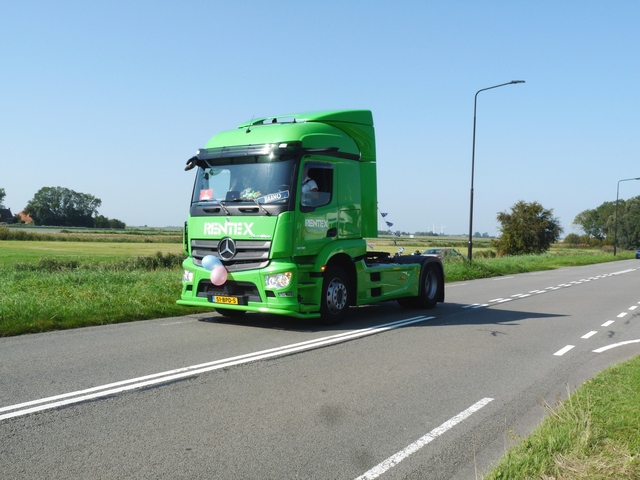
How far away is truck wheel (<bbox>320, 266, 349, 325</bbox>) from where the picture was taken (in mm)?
10398

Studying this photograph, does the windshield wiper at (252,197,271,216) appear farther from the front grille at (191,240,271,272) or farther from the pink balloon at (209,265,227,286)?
the pink balloon at (209,265,227,286)

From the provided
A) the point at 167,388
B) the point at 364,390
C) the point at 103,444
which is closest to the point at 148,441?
the point at 103,444

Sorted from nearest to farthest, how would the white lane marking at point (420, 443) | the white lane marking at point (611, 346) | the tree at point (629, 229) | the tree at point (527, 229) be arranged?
the white lane marking at point (420, 443)
the white lane marking at point (611, 346)
the tree at point (527, 229)
the tree at point (629, 229)

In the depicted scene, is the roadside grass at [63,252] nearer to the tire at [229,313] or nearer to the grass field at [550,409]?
the grass field at [550,409]

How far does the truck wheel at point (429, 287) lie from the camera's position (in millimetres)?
13372

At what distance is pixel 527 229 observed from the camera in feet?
231

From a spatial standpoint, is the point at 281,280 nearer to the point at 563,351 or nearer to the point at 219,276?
the point at 219,276

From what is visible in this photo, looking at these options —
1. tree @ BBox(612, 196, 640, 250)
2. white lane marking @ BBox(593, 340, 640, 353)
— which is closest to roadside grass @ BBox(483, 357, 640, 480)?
white lane marking @ BBox(593, 340, 640, 353)

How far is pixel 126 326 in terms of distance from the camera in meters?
10.1

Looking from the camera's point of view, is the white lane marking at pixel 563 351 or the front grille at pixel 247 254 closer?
the white lane marking at pixel 563 351

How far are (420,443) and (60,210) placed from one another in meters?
136

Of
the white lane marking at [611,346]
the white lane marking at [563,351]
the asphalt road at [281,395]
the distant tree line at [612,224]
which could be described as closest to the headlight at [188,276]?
the asphalt road at [281,395]

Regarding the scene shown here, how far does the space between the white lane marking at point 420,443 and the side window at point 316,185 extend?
4973mm

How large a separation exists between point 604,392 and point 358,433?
2538 mm
